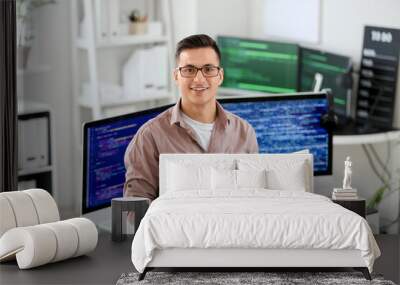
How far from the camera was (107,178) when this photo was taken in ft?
15.9

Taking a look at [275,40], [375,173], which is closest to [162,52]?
[275,40]

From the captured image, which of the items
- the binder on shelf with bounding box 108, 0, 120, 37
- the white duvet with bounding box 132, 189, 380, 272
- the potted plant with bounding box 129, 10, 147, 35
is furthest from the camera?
the potted plant with bounding box 129, 10, 147, 35

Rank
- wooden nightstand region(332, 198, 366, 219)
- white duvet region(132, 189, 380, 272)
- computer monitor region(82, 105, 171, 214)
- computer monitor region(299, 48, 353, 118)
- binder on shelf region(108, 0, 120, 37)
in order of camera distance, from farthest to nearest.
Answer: binder on shelf region(108, 0, 120, 37), computer monitor region(299, 48, 353, 118), computer monitor region(82, 105, 171, 214), wooden nightstand region(332, 198, 366, 219), white duvet region(132, 189, 380, 272)

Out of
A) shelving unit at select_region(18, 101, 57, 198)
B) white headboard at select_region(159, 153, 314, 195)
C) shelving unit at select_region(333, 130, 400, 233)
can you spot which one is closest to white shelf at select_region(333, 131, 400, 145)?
shelving unit at select_region(333, 130, 400, 233)

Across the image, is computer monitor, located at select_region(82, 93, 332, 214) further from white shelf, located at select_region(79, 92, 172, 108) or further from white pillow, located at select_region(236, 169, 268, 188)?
white shelf, located at select_region(79, 92, 172, 108)

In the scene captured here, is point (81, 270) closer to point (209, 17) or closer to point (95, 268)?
point (95, 268)

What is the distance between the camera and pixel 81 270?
4242 millimetres

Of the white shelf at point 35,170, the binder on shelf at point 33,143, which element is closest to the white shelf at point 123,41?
the binder on shelf at point 33,143

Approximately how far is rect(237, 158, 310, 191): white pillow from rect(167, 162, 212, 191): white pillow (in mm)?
163

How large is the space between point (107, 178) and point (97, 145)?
181 mm

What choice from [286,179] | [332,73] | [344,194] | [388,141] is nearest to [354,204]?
[344,194]

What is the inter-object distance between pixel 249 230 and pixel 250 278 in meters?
0.24

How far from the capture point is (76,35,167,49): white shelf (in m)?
6.75

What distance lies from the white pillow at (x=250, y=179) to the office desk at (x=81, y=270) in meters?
0.60
